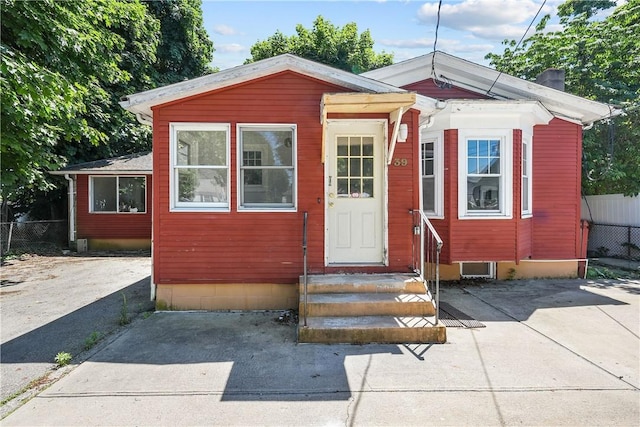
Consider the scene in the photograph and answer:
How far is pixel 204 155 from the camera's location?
5.75 m

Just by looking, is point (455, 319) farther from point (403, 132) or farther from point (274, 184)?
point (274, 184)

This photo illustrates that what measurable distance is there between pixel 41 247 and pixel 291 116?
39.1 ft

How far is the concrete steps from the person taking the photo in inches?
175

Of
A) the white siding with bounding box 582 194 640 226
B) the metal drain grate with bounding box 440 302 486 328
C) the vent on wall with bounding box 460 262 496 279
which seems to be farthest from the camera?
the white siding with bounding box 582 194 640 226

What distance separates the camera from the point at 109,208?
13117 millimetres

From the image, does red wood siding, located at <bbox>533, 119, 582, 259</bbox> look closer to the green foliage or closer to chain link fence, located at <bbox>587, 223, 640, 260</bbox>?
chain link fence, located at <bbox>587, 223, 640, 260</bbox>

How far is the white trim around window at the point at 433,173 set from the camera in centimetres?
723

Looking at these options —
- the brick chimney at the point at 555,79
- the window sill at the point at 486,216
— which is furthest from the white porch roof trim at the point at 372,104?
the brick chimney at the point at 555,79

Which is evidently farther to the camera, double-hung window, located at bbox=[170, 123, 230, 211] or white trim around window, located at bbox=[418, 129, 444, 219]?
white trim around window, located at bbox=[418, 129, 444, 219]

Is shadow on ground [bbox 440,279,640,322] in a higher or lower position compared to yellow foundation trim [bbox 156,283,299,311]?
lower

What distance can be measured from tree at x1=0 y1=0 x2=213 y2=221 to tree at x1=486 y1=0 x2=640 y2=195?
13085mm

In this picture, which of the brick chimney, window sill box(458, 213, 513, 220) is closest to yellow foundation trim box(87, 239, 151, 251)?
window sill box(458, 213, 513, 220)

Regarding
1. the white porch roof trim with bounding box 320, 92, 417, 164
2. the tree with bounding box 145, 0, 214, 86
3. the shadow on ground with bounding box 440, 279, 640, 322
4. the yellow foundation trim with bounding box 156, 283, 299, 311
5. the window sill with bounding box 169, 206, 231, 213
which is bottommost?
the shadow on ground with bounding box 440, 279, 640, 322

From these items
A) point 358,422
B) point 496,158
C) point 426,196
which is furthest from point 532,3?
point 358,422
